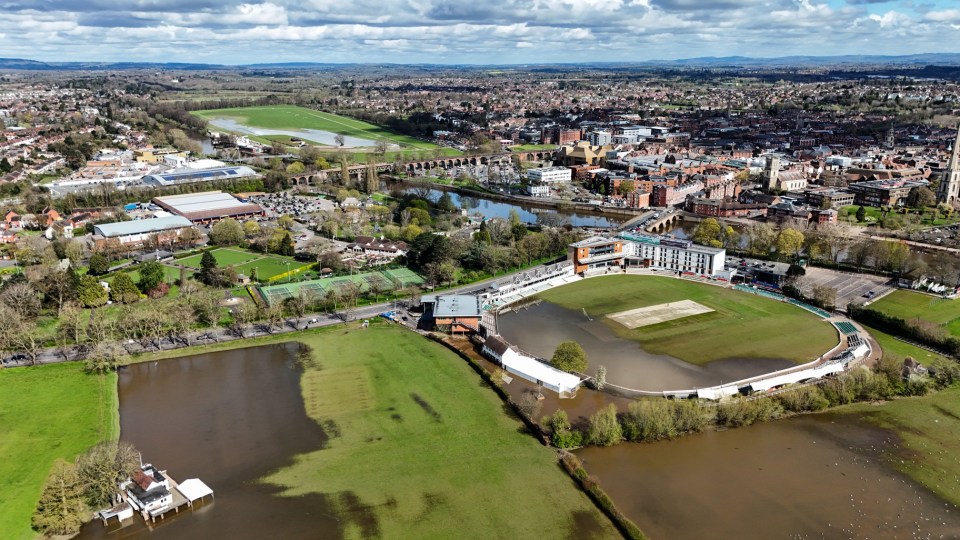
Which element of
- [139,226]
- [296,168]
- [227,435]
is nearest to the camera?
[227,435]

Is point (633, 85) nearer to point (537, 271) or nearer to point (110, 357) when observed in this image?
point (537, 271)

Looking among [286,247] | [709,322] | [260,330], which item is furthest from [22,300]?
[709,322]

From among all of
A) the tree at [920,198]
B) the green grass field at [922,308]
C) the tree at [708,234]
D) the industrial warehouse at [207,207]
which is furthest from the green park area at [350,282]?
the tree at [920,198]

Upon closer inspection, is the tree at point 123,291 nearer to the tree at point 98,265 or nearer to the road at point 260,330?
the tree at point 98,265

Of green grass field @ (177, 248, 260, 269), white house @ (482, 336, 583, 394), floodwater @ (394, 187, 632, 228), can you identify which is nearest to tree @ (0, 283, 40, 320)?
green grass field @ (177, 248, 260, 269)

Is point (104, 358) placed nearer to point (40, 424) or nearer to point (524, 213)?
point (40, 424)

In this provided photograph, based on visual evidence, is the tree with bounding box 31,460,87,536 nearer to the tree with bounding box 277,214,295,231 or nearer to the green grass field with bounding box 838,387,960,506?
A: the green grass field with bounding box 838,387,960,506
